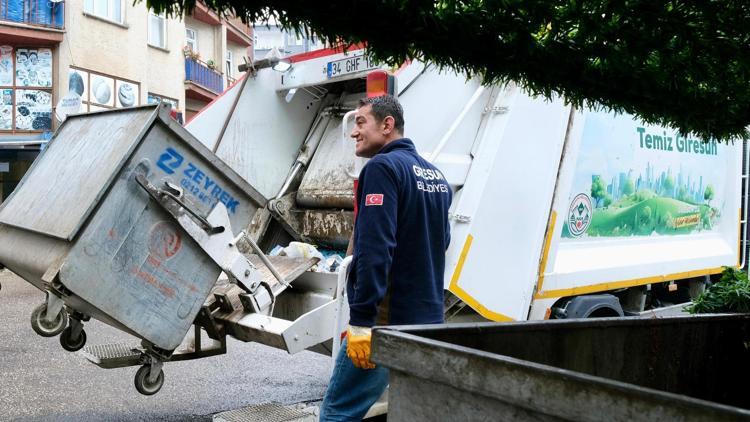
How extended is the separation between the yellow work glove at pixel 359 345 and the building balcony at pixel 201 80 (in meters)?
20.6

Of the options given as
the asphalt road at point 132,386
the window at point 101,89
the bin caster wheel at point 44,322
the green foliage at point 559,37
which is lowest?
the asphalt road at point 132,386

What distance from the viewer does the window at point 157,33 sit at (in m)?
20.2

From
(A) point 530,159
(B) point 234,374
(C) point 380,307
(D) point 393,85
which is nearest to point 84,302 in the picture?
(C) point 380,307

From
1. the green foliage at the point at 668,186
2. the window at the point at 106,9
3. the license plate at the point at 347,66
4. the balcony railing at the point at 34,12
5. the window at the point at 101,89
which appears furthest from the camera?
the window at the point at 106,9

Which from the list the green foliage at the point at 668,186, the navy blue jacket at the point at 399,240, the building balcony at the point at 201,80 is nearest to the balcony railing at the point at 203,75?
the building balcony at the point at 201,80

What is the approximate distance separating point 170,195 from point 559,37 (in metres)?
2.09

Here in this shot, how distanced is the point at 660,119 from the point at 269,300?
224 cm

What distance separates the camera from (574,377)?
950 millimetres

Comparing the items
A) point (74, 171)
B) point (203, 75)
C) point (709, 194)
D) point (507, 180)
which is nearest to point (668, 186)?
point (709, 194)

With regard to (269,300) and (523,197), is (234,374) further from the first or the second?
(523,197)

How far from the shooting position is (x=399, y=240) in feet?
8.55

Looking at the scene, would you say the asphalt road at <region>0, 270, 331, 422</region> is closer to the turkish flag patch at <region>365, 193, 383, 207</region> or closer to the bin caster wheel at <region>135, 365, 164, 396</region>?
the bin caster wheel at <region>135, 365, 164, 396</region>

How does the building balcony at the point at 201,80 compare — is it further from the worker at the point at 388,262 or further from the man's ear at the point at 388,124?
the worker at the point at 388,262

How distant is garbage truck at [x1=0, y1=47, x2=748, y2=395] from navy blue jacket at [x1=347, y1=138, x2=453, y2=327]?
395 mm
